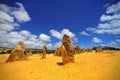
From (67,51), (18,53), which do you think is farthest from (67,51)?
(18,53)

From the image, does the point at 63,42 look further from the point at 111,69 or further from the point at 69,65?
the point at 111,69

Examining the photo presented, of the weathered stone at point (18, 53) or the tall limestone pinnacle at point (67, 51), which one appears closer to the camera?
the tall limestone pinnacle at point (67, 51)

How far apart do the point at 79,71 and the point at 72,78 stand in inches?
75.4

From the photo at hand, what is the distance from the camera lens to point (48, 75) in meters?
15.9

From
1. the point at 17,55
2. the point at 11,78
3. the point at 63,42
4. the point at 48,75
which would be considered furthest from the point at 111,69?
the point at 17,55

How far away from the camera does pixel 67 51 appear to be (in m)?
20.2

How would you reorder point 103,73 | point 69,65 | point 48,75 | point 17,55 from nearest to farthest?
point 103,73 → point 48,75 → point 69,65 → point 17,55

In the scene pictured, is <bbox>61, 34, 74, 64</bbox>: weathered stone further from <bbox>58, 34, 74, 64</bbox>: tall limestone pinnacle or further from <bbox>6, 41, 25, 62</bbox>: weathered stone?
<bbox>6, 41, 25, 62</bbox>: weathered stone

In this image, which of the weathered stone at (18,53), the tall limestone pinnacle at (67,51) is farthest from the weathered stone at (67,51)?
the weathered stone at (18,53)

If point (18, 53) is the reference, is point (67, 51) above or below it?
below

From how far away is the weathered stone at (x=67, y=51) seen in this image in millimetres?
19864

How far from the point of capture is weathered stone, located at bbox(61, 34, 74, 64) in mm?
19864

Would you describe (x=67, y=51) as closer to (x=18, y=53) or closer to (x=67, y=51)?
(x=67, y=51)

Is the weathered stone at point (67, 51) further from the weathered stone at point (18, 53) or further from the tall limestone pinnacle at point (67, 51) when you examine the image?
the weathered stone at point (18, 53)
